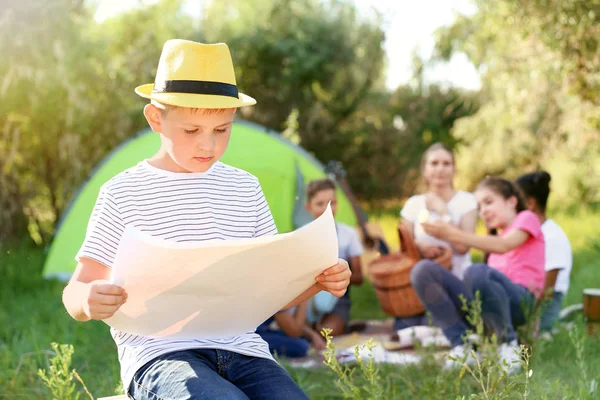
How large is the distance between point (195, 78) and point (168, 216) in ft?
1.15

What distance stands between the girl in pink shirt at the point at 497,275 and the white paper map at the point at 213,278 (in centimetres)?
210

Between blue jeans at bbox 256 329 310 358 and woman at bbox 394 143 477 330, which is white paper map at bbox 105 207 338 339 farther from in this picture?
woman at bbox 394 143 477 330

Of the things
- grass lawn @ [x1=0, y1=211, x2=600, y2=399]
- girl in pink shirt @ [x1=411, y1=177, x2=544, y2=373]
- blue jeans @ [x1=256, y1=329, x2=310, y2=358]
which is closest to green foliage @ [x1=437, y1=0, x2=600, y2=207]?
grass lawn @ [x1=0, y1=211, x2=600, y2=399]

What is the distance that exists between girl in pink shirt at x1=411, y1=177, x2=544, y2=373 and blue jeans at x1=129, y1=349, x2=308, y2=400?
78.8 inches

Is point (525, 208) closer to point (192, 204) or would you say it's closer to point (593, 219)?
point (192, 204)

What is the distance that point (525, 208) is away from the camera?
164 inches

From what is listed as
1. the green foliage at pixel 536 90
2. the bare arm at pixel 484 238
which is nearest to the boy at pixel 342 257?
the bare arm at pixel 484 238

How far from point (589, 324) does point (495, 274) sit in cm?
114

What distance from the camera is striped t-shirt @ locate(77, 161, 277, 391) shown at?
184 centimetres

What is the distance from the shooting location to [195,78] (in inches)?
74.2

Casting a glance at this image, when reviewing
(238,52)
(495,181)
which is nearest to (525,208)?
(495,181)

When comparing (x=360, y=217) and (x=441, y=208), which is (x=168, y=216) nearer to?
(x=441, y=208)

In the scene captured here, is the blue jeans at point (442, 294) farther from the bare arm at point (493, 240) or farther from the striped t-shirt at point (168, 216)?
the striped t-shirt at point (168, 216)

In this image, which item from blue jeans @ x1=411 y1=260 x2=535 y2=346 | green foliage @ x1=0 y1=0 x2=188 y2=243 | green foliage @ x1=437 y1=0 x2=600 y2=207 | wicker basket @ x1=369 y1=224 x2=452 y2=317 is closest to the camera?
blue jeans @ x1=411 y1=260 x2=535 y2=346
